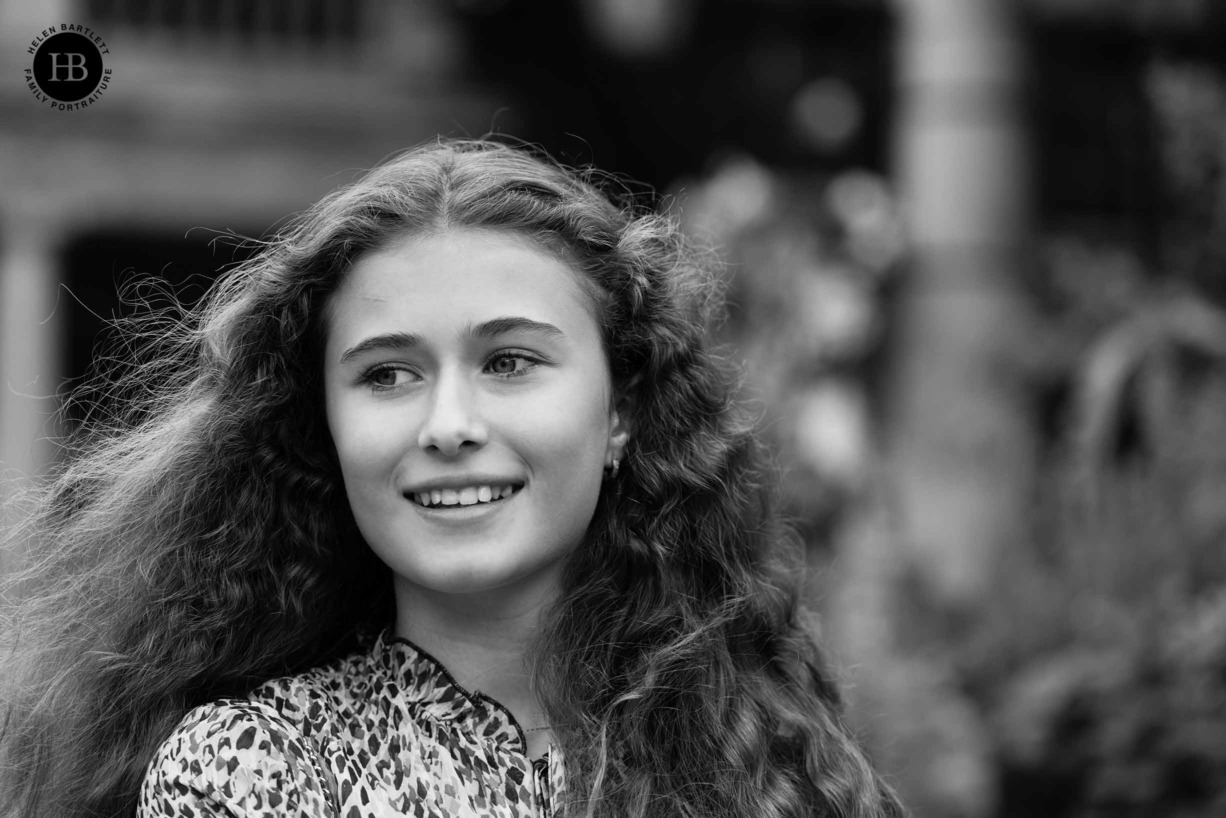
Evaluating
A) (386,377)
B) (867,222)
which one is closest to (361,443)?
(386,377)

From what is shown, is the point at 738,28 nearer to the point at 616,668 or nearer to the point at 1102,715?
the point at 1102,715

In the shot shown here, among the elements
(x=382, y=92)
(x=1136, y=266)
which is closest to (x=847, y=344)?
(x=1136, y=266)

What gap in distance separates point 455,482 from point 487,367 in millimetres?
163

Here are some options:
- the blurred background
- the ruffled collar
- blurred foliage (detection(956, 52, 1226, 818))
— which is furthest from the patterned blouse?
blurred foliage (detection(956, 52, 1226, 818))

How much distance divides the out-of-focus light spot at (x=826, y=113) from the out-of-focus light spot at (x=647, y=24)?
637mm

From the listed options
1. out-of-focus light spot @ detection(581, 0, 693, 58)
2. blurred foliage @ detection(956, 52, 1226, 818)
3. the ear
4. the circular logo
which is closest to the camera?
the ear

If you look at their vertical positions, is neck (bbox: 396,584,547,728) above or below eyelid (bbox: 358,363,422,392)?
below

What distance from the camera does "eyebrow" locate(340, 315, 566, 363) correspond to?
198 cm

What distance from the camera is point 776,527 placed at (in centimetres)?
252

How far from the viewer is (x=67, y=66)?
3.99 m

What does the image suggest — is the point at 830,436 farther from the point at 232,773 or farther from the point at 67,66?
the point at 232,773

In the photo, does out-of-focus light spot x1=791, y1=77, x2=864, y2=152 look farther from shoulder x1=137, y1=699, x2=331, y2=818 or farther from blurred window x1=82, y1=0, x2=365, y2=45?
shoulder x1=137, y1=699, x2=331, y2=818

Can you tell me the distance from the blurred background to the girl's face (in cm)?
144

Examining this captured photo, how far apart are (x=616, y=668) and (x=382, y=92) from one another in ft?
17.0
